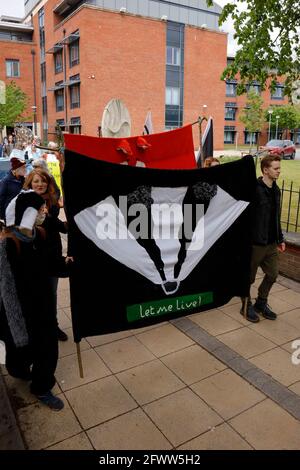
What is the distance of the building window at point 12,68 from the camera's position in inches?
2012

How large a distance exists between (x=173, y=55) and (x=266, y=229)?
44.1 metres

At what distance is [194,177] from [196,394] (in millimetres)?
2097

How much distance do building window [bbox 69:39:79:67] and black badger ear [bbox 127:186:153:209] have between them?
41397mm

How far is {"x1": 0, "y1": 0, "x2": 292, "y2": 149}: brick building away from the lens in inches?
1537

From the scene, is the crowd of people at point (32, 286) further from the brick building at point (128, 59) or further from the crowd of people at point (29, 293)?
the brick building at point (128, 59)

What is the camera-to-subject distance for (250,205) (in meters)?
4.42

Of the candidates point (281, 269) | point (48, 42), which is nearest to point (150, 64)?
point (48, 42)

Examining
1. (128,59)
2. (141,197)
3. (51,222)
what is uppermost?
(128,59)

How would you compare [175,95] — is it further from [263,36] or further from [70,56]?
[263,36]

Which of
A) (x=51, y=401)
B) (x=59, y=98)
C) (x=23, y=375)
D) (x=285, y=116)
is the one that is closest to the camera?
(x=51, y=401)

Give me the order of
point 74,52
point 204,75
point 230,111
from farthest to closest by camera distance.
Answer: point 230,111 → point 204,75 → point 74,52

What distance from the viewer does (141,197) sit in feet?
12.0

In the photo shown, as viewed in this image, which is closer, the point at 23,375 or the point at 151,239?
the point at 23,375

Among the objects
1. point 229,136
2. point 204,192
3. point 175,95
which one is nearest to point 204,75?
point 175,95
